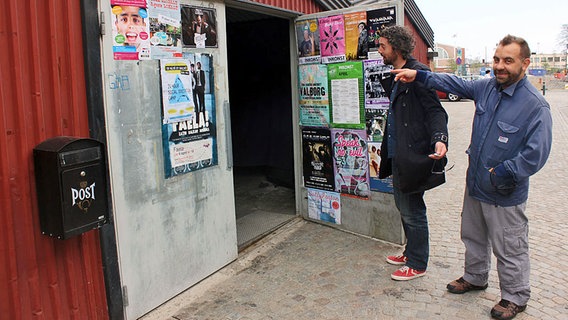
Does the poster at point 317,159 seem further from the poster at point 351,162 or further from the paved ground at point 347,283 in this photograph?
the paved ground at point 347,283

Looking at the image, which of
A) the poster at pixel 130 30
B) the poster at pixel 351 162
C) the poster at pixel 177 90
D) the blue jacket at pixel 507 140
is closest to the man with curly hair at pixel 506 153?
the blue jacket at pixel 507 140

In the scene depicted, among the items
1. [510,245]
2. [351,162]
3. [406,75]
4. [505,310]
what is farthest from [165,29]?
[505,310]

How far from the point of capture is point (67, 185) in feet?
8.44

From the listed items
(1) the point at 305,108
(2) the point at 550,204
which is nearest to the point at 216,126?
(1) the point at 305,108

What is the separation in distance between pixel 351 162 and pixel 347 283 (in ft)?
4.66

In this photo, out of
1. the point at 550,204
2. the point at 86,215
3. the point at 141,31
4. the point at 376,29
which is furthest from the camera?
the point at 550,204

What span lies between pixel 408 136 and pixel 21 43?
9.20 ft

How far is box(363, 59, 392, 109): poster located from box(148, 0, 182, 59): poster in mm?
1926

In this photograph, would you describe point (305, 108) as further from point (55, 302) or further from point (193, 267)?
point (55, 302)

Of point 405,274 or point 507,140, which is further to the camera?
point 405,274

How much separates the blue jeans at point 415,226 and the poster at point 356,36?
1477mm

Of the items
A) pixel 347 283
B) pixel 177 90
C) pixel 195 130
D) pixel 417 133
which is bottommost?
pixel 347 283

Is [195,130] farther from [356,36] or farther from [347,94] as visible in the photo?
[356,36]

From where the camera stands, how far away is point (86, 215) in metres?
2.69
